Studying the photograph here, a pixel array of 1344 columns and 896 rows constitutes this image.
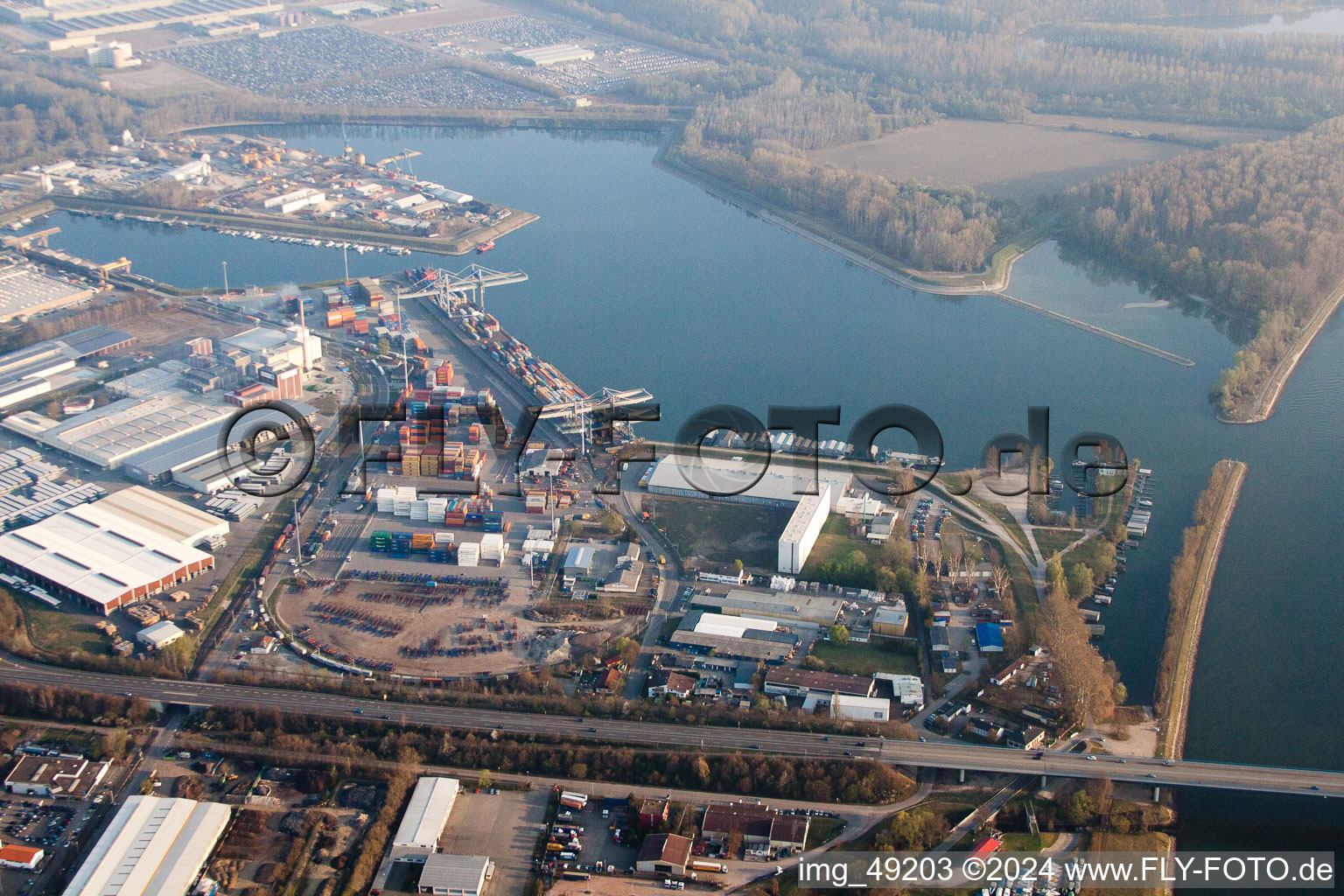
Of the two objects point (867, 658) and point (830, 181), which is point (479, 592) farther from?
point (830, 181)

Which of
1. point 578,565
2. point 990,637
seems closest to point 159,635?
point 578,565

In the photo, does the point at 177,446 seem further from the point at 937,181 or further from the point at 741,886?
the point at 937,181

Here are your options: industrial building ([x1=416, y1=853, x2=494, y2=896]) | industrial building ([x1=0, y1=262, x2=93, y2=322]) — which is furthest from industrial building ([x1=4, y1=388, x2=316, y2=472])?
industrial building ([x1=416, y1=853, x2=494, y2=896])

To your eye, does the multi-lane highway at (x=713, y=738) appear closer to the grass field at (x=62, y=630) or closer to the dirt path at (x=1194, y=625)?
the grass field at (x=62, y=630)

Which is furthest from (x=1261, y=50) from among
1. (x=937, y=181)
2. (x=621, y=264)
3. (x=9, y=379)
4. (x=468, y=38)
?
(x=9, y=379)

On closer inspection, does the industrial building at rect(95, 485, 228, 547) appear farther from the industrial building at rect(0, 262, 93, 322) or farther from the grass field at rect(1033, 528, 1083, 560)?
the grass field at rect(1033, 528, 1083, 560)
